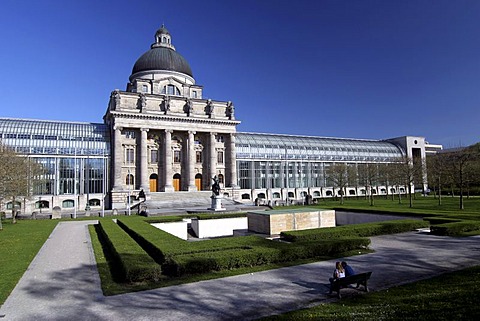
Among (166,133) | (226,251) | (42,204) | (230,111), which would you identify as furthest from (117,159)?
(226,251)

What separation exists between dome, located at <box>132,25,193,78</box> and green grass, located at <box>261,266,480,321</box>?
68017 mm

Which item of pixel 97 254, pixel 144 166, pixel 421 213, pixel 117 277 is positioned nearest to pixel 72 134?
pixel 144 166

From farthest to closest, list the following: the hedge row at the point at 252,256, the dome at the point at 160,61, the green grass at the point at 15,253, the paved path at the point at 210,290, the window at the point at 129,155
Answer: the dome at the point at 160,61, the window at the point at 129,155, the hedge row at the point at 252,256, the green grass at the point at 15,253, the paved path at the point at 210,290

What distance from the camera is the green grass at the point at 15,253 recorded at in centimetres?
1386

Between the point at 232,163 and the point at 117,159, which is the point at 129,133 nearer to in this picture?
the point at 117,159

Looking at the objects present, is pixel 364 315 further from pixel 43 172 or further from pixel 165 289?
pixel 43 172

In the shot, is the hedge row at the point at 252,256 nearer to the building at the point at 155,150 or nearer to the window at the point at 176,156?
the building at the point at 155,150

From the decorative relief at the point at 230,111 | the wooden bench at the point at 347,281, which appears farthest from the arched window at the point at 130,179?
the wooden bench at the point at 347,281

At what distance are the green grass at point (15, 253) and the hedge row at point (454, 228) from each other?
25.8 metres

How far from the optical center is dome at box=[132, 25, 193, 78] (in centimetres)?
7075

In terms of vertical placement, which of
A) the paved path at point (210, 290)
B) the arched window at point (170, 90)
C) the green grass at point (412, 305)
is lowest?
the paved path at point (210, 290)

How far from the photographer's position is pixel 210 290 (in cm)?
1243

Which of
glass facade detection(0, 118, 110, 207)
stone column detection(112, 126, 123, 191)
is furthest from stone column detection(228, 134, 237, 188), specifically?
glass facade detection(0, 118, 110, 207)

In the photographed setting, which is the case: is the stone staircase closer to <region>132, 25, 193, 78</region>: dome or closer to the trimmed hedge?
<region>132, 25, 193, 78</region>: dome
